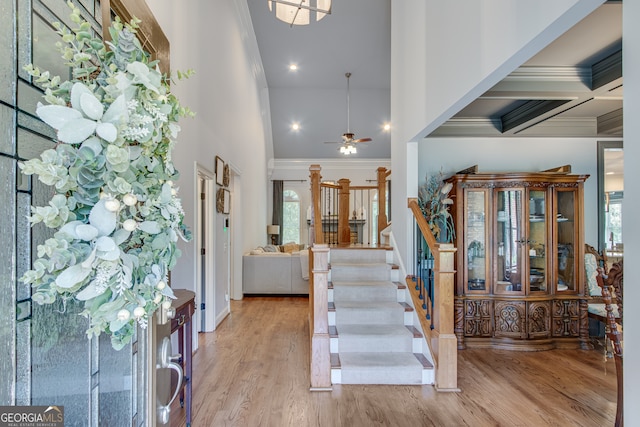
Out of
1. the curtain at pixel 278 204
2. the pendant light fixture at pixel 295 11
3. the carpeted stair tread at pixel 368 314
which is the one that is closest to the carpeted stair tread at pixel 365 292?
the carpeted stair tread at pixel 368 314

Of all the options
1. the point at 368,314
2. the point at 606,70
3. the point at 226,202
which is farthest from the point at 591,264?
the point at 226,202

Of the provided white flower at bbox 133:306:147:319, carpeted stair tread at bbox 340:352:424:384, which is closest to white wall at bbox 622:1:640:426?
white flower at bbox 133:306:147:319

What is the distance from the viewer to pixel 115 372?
97 cm

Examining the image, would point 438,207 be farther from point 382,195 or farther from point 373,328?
point 373,328

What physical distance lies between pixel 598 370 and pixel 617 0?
321cm

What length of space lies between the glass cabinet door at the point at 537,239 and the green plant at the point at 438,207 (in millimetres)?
906

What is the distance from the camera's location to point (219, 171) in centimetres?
459

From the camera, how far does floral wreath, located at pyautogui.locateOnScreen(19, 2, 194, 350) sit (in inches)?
24.7

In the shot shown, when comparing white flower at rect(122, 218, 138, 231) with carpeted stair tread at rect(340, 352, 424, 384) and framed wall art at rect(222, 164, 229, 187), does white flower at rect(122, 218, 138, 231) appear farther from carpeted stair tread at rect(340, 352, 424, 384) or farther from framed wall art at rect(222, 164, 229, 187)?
framed wall art at rect(222, 164, 229, 187)

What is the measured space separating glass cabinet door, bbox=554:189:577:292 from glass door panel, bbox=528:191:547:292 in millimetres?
145

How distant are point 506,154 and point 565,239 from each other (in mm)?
1293

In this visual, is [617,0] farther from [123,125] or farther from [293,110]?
[293,110]

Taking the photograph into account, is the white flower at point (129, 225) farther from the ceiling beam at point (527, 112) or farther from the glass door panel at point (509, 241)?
the glass door panel at point (509, 241)

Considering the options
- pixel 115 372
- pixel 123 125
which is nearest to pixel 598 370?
pixel 115 372
